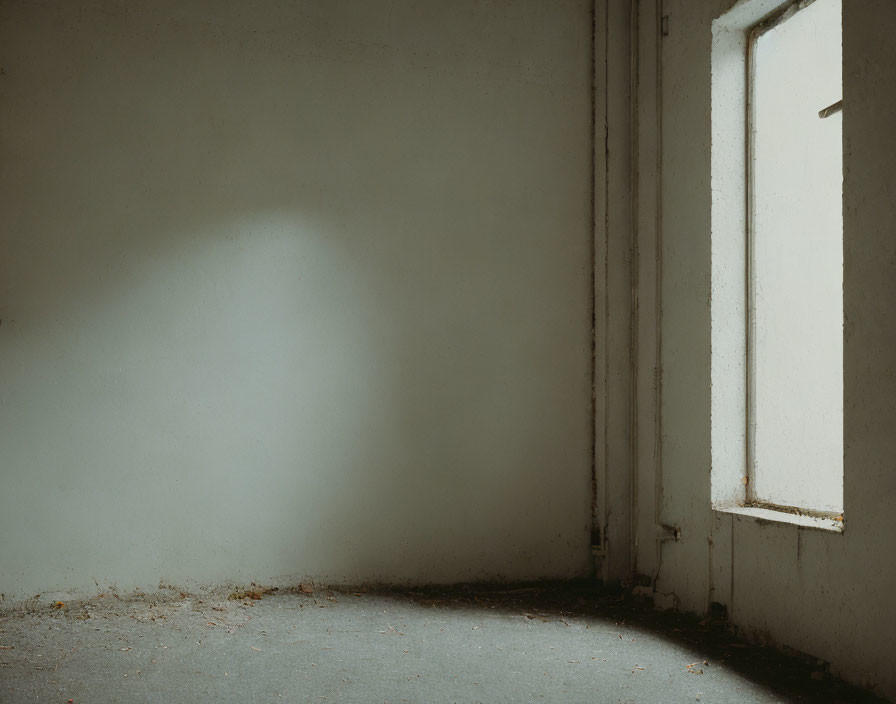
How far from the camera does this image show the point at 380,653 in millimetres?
3068

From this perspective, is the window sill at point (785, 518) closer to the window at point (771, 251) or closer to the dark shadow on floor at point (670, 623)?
the window at point (771, 251)

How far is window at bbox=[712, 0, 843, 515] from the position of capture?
3.33 m

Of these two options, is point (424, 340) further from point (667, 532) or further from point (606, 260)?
point (667, 532)

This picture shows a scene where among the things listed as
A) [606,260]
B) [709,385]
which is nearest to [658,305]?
[606,260]

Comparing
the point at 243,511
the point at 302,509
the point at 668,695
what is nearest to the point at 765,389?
the point at 668,695

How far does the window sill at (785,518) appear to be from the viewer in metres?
2.91

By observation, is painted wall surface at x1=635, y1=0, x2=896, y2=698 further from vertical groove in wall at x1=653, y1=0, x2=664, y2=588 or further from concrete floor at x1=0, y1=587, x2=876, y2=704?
concrete floor at x1=0, y1=587, x2=876, y2=704

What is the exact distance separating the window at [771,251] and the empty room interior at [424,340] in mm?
15

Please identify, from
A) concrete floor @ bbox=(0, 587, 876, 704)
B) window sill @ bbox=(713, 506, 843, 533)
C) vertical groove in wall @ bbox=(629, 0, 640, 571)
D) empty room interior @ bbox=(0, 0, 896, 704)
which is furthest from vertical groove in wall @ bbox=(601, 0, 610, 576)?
window sill @ bbox=(713, 506, 843, 533)

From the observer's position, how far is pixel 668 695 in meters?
2.67

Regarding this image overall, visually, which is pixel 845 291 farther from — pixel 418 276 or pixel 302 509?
pixel 302 509

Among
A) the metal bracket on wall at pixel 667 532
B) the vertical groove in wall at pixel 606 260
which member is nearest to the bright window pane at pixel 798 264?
the metal bracket on wall at pixel 667 532

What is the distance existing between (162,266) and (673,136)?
8.40 feet

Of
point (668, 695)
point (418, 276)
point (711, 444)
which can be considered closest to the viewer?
point (668, 695)
